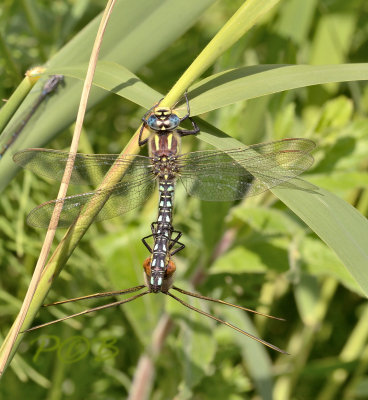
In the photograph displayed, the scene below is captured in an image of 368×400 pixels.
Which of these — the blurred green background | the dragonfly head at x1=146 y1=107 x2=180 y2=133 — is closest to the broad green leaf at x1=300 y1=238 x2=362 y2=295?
the blurred green background

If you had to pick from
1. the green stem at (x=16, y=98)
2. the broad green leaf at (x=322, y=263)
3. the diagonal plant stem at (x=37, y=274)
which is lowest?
the diagonal plant stem at (x=37, y=274)

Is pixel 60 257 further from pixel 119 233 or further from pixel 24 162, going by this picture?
pixel 119 233

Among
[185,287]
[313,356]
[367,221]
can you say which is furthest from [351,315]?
[367,221]

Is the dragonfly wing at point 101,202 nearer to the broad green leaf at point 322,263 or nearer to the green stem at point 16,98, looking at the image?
the green stem at point 16,98

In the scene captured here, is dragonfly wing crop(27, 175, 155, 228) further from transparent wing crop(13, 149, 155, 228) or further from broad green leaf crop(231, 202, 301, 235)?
broad green leaf crop(231, 202, 301, 235)

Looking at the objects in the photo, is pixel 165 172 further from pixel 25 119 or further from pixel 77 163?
pixel 25 119

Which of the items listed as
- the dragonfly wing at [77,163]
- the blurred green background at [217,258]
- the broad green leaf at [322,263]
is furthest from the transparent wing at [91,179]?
the broad green leaf at [322,263]
